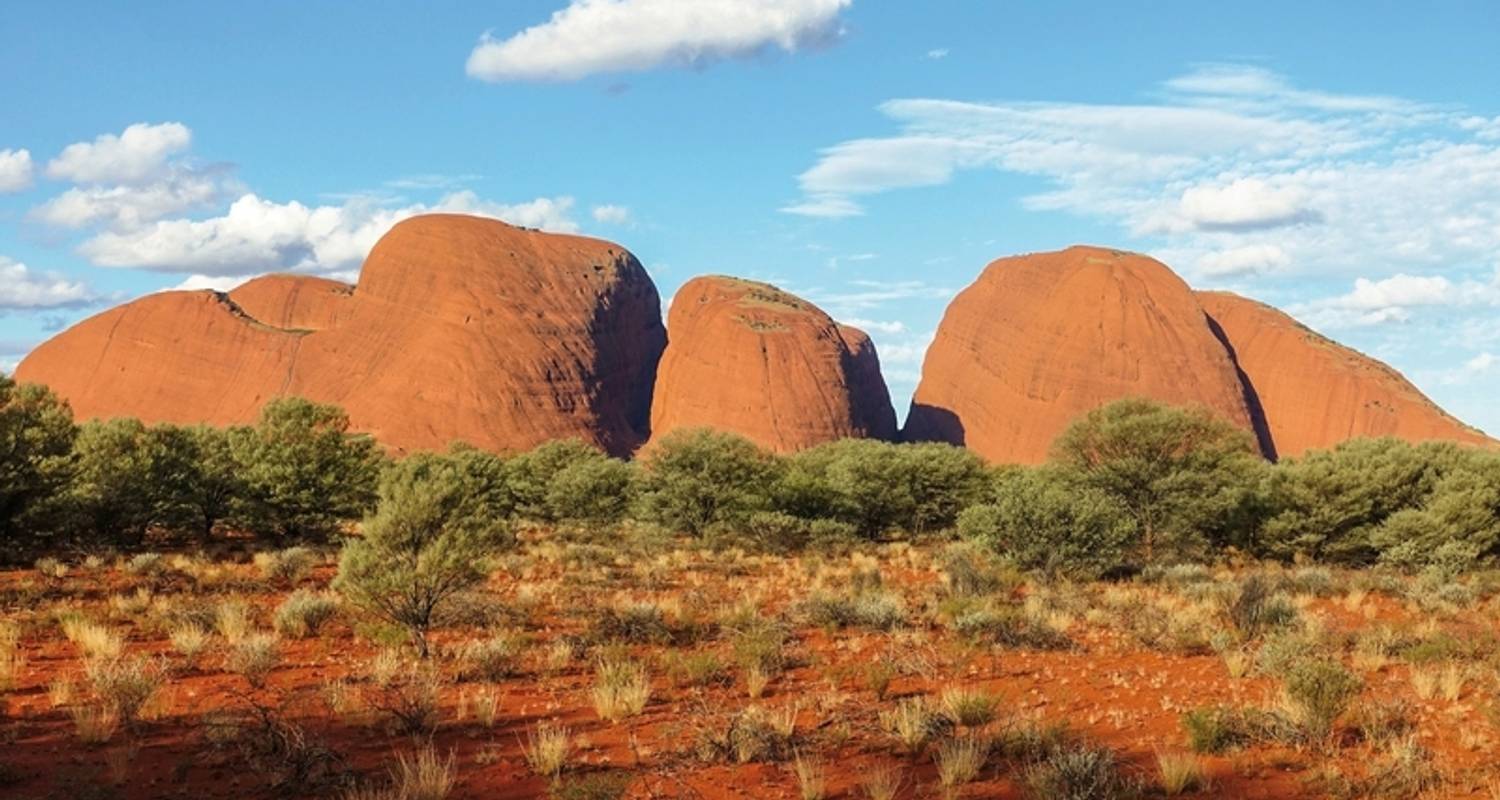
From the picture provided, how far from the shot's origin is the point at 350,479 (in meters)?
26.1

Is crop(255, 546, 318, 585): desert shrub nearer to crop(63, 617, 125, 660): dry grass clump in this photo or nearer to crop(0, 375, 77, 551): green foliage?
crop(0, 375, 77, 551): green foliage

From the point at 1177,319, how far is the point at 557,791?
271ft

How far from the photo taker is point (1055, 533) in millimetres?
20000

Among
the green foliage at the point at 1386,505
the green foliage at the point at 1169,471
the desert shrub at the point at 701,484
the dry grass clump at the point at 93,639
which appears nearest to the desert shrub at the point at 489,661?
the dry grass clump at the point at 93,639

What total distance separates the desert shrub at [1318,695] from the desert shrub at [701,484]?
1991 centimetres

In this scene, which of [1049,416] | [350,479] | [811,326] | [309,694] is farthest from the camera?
[811,326]

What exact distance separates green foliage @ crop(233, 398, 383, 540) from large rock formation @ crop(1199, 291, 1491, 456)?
224 feet

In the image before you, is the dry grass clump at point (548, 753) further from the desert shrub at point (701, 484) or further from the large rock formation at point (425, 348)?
the large rock formation at point (425, 348)

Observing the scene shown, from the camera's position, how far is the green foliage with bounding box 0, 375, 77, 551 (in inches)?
711

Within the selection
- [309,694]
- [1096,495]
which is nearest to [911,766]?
[309,694]

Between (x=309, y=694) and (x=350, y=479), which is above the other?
(x=350, y=479)

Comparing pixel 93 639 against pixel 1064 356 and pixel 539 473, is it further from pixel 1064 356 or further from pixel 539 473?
pixel 1064 356

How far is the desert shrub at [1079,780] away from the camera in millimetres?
6375

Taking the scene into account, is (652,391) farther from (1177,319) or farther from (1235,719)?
(1235,719)
